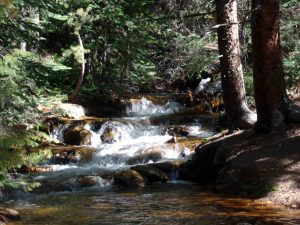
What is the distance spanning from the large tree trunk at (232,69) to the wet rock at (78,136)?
6.34 m

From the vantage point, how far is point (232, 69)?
12.1 metres

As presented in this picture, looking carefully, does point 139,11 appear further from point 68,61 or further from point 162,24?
point 68,61

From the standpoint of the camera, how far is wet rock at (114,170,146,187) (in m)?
11.8

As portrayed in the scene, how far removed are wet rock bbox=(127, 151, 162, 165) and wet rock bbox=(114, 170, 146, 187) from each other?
2.17 meters

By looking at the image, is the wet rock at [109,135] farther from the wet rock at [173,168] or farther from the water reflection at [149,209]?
the water reflection at [149,209]

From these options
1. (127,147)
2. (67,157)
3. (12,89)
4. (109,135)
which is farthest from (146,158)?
(12,89)

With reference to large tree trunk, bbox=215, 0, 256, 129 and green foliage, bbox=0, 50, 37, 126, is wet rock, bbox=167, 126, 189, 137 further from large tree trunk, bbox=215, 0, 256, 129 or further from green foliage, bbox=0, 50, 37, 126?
green foliage, bbox=0, 50, 37, 126

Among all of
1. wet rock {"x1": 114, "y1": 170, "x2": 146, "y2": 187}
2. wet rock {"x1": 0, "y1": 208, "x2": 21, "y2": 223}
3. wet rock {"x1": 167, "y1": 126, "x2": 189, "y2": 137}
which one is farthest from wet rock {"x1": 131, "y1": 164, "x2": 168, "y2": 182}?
wet rock {"x1": 0, "y1": 208, "x2": 21, "y2": 223}

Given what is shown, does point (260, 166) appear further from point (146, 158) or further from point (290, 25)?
point (290, 25)

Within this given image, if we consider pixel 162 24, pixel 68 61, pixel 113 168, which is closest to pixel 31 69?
pixel 113 168

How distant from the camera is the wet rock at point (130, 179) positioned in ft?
38.6

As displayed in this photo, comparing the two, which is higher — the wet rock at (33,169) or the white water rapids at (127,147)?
the white water rapids at (127,147)

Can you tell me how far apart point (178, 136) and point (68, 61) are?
8.29 metres

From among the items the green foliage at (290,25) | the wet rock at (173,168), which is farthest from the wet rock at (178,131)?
the green foliage at (290,25)
